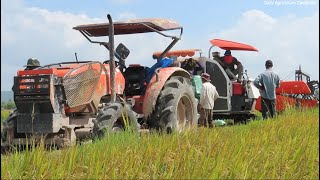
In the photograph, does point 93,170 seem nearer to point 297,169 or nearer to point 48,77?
point 297,169

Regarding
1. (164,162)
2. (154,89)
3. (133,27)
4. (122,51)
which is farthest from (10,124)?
(164,162)

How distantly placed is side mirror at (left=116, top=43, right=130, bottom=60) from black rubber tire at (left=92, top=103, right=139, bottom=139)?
112 centimetres

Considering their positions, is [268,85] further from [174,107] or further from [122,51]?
[122,51]

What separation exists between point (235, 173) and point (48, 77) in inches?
155

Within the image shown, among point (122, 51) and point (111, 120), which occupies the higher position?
point (122, 51)

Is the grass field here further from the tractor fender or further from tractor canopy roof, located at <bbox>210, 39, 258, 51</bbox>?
tractor canopy roof, located at <bbox>210, 39, 258, 51</bbox>

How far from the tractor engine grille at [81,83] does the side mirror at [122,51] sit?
1.90 feet

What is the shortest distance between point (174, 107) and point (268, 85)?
11.2 feet

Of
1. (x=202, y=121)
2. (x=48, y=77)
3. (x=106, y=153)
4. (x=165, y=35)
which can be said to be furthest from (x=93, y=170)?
(x=202, y=121)

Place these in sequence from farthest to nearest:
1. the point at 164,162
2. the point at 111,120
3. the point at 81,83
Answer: the point at 81,83
the point at 111,120
the point at 164,162

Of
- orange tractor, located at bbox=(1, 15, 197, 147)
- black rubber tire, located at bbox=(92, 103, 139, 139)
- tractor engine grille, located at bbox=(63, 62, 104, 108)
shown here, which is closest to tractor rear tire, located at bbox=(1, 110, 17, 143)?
orange tractor, located at bbox=(1, 15, 197, 147)

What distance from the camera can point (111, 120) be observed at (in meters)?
5.91

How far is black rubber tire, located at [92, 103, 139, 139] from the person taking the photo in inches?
227

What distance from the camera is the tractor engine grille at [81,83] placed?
6445 millimetres
